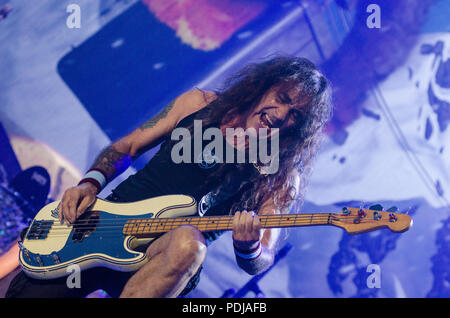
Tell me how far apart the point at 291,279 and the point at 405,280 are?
2.49 feet

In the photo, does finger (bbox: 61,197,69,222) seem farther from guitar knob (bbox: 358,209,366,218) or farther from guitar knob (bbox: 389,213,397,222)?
guitar knob (bbox: 389,213,397,222)

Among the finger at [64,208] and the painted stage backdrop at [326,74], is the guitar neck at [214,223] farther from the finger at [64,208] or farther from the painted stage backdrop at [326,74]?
the painted stage backdrop at [326,74]

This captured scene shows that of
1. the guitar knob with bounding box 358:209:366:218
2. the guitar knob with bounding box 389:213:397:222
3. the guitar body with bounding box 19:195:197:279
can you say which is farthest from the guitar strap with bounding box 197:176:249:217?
the guitar knob with bounding box 389:213:397:222

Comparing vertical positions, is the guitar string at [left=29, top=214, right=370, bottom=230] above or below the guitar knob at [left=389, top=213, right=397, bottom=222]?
above

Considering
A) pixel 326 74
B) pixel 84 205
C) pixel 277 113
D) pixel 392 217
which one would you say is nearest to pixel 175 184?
pixel 84 205

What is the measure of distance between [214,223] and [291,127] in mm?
845

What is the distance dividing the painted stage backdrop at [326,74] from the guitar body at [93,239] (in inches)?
32.3

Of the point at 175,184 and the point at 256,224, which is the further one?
the point at 175,184

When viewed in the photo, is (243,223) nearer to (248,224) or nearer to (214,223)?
(248,224)

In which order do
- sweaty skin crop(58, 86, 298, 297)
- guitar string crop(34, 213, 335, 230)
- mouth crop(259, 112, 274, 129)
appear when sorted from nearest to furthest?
sweaty skin crop(58, 86, 298, 297) → guitar string crop(34, 213, 335, 230) → mouth crop(259, 112, 274, 129)

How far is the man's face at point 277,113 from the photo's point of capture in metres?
2.24

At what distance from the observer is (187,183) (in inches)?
82.0
